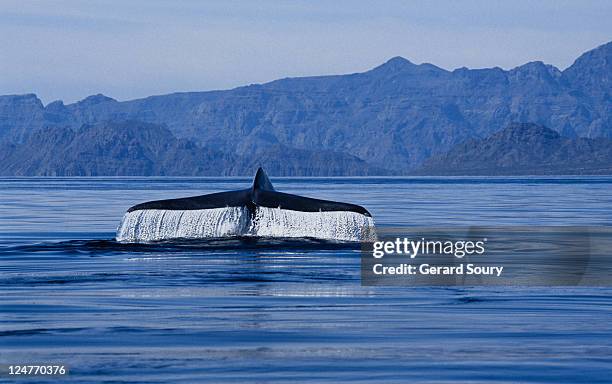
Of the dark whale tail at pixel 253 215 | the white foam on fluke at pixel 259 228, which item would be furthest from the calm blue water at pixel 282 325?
the white foam on fluke at pixel 259 228

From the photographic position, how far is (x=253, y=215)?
23.8m

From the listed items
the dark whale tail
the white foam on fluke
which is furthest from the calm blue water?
the white foam on fluke

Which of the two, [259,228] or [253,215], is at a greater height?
[253,215]

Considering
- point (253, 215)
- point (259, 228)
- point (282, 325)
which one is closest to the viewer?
point (282, 325)

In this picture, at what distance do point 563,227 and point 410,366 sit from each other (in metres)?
24.2

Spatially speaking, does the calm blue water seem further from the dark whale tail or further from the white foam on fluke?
the white foam on fluke

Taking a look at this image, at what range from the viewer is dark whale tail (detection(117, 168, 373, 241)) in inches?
807

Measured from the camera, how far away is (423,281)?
16.9 metres

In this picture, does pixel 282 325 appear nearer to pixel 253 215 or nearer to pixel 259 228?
pixel 253 215

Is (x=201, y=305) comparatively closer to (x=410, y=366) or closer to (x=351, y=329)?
(x=351, y=329)

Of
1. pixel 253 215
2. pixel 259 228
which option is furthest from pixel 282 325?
pixel 259 228

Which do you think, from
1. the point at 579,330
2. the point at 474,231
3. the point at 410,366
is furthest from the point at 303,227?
the point at 410,366

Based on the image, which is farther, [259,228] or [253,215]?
[259,228]

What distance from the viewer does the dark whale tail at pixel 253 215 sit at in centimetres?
2050
